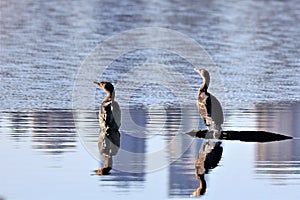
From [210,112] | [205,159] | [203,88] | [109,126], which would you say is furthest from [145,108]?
[205,159]

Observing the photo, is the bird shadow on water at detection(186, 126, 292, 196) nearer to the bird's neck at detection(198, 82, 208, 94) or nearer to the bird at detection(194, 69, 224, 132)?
the bird at detection(194, 69, 224, 132)

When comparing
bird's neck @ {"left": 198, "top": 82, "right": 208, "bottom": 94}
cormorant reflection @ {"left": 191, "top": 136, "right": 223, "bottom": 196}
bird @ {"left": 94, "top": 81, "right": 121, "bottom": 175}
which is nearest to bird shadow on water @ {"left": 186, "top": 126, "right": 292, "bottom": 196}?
cormorant reflection @ {"left": 191, "top": 136, "right": 223, "bottom": 196}

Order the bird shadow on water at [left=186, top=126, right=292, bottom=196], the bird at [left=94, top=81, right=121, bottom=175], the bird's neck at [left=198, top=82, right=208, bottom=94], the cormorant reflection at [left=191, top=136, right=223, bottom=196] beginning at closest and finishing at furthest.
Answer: the cormorant reflection at [left=191, top=136, right=223, bottom=196], the bird shadow on water at [left=186, top=126, right=292, bottom=196], the bird at [left=94, top=81, right=121, bottom=175], the bird's neck at [left=198, top=82, right=208, bottom=94]

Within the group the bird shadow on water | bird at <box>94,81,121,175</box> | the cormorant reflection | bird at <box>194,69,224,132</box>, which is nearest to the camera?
the cormorant reflection

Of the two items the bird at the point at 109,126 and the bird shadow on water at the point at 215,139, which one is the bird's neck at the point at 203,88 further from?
the bird at the point at 109,126

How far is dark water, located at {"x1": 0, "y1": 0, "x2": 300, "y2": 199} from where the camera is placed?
442 inches

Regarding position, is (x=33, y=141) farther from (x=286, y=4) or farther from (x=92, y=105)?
(x=286, y=4)

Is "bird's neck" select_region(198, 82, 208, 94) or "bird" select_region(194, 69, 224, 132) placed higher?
"bird's neck" select_region(198, 82, 208, 94)

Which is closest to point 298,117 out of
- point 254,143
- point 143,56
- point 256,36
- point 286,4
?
point 254,143

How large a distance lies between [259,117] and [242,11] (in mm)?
20119

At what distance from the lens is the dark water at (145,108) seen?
1123cm

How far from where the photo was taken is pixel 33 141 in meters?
13.5

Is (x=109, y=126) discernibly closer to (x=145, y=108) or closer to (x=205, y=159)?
(x=205, y=159)

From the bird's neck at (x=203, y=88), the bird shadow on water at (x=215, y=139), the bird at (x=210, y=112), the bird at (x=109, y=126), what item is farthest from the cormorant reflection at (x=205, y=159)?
the bird's neck at (x=203, y=88)
